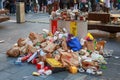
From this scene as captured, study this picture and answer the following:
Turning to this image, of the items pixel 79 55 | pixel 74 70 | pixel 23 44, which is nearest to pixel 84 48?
pixel 79 55

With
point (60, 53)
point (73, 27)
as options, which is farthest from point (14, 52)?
point (73, 27)

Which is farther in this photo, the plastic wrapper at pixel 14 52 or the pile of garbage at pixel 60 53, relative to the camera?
the plastic wrapper at pixel 14 52

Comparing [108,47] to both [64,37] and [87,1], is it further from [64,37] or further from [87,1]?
[87,1]

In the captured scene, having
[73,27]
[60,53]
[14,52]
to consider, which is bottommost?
[14,52]

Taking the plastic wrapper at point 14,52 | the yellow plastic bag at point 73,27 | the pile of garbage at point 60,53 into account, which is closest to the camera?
the pile of garbage at point 60,53

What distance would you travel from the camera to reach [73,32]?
21.7ft

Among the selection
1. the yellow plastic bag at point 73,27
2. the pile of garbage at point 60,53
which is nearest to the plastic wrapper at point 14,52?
the pile of garbage at point 60,53

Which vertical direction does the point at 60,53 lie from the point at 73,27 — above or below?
below

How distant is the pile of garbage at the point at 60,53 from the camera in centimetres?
534

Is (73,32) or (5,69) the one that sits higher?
(73,32)

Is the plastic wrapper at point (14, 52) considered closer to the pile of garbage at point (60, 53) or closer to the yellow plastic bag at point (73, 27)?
the pile of garbage at point (60, 53)

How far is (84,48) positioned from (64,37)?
1.89 ft

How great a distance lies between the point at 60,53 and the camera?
5648 mm

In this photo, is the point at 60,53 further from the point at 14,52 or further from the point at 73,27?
the point at 14,52
